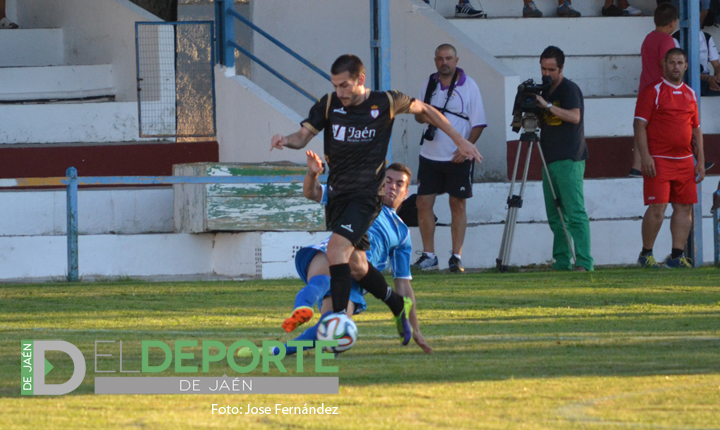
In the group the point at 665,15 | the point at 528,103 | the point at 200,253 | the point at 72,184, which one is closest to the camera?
the point at 528,103

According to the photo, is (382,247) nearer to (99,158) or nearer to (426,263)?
(426,263)

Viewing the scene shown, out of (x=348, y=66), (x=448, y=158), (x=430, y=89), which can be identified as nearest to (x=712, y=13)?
(x=430, y=89)

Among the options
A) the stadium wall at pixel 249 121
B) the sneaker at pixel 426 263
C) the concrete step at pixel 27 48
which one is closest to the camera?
the sneaker at pixel 426 263

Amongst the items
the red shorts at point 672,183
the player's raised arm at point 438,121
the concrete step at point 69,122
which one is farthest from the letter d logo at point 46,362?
the concrete step at point 69,122

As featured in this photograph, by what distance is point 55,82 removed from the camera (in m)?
14.9

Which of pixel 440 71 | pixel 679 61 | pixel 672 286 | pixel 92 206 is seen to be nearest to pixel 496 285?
pixel 672 286

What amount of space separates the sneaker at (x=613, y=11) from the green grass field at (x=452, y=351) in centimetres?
647

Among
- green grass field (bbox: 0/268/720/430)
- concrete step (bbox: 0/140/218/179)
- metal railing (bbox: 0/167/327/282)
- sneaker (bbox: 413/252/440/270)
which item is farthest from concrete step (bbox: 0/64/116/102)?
sneaker (bbox: 413/252/440/270)

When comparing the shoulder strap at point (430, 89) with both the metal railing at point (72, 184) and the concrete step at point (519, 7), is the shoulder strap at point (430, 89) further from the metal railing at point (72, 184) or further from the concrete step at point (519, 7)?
the concrete step at point (519, 7)

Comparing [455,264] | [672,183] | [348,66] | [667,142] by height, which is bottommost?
[455,264]

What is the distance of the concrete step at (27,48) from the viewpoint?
1567cm

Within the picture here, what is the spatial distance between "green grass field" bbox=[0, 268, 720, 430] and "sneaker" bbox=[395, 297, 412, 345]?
0.30ft

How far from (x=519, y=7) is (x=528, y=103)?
19.9 feet

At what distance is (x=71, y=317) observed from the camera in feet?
25.0
